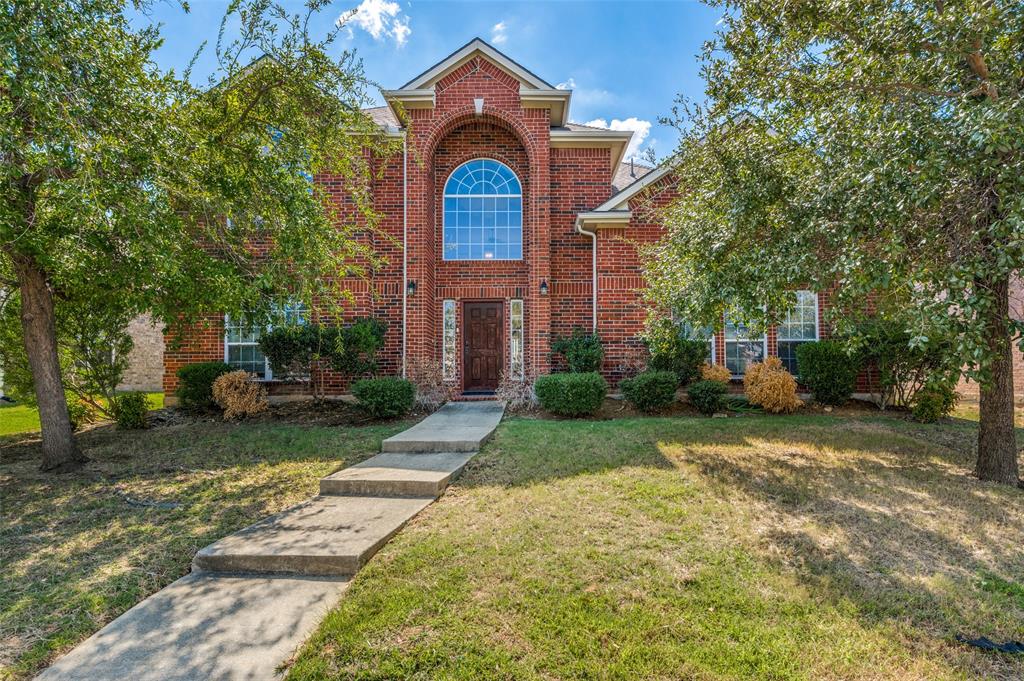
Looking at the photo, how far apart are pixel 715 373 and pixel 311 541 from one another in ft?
29.0

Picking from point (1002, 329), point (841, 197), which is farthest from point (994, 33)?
point (1002, 329)

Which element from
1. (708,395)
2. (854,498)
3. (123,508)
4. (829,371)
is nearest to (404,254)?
(708,395)

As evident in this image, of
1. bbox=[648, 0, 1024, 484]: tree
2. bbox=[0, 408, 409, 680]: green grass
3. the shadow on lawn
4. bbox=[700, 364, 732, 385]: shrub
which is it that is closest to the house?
bbox=[700, 364, 732, 385]: shrub

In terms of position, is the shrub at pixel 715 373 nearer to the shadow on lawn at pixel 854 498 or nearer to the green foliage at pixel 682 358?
the green foliage at pixel 682 358

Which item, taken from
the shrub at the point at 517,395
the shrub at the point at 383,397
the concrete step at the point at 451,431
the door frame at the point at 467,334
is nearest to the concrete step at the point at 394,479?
the concrete step at the point at 451,431

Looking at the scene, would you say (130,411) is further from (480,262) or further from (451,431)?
(480,262)

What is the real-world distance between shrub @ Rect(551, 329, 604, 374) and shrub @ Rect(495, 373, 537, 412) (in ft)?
3.27

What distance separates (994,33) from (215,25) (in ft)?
26.0

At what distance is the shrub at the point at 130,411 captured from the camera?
877 cm

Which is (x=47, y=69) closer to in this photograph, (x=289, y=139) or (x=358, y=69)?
(x=289, y=139)

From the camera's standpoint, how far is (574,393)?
891 centimetres

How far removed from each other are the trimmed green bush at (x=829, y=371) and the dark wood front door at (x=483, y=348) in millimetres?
6589

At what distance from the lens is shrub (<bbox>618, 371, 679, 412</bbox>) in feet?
30.6

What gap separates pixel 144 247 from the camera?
465 centimetres
